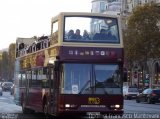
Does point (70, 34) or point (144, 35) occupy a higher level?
point (144, 35)

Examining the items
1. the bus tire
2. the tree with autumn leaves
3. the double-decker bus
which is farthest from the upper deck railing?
the tree with autumn leaves

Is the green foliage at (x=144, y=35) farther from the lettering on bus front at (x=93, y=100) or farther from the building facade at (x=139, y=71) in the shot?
the lettering on bus front at (x=93, y=100)

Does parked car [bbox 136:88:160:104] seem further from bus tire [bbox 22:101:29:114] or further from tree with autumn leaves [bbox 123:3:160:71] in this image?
bus tire [bbox 22:101:29:114]

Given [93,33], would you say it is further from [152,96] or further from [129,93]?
[129,93]

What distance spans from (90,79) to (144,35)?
2027 inches

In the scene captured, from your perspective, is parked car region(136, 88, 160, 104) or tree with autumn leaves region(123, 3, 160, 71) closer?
parked car region(136, 88, 160, 104)

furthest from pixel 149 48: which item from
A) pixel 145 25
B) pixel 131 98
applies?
pixel 131 98

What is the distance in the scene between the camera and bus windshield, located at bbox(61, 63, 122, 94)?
1870cm

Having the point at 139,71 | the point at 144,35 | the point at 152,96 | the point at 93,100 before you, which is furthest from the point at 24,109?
the point at 139,71

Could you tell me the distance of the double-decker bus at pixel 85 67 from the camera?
18.8 meters

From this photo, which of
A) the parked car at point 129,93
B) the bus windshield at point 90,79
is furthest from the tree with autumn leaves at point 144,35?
the bus windshield at point 90,79

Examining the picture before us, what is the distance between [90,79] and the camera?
1878 centimetres

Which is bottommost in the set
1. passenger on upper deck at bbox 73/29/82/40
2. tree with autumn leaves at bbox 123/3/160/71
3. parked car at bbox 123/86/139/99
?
parked car at bbox 123/86/139/99

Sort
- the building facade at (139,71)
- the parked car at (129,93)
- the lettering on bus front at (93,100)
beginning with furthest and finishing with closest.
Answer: the building facade at (139,71), the parked car at (129,93), the lettering on bus front at (93,100)
